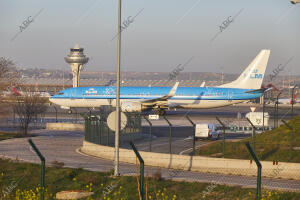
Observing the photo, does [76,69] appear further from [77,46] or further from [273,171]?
[273,171]

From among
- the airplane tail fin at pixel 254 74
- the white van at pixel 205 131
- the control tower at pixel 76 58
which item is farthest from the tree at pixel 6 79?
the control tower at pixel 76 58

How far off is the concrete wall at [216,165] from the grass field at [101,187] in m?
3.60

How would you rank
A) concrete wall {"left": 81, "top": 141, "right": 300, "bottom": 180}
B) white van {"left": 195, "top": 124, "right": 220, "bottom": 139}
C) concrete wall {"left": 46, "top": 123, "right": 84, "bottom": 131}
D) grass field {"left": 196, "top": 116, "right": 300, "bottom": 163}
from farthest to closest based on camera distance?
1. concrete wall {"left": 46, "top": 123, "right": 84, "bottom": 131}
2. white van {"left": 195, "top": 124, "right": 220, "bottom": 139}
3. grass field {"left": 196, "top": 116, "right": 300, "bottom": 163}
4. concrete wall {"left": 81, "top": 141, "right": 300, "bottom": 180}

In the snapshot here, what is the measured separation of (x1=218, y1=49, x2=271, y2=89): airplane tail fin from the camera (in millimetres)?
57906

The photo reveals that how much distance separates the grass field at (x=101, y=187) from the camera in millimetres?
15949

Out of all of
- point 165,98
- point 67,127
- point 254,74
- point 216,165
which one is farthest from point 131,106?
point 216,165

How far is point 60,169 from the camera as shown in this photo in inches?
831

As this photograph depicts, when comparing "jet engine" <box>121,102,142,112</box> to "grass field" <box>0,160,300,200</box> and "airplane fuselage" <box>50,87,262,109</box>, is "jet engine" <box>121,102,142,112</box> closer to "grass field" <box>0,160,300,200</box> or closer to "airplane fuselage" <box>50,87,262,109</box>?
"airplane fuselage" <box>50,87,262,109</box>

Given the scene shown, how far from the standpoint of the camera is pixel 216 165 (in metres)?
21.3

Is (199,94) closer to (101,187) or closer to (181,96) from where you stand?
(181,96)

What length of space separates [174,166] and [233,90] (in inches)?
1494

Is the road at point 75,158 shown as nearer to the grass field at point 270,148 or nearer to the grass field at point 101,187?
the grass field at point 101,187

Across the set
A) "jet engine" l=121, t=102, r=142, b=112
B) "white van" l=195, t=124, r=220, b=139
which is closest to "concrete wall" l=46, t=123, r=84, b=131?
Result: "jet engine" l=121, t=102, r=142, b=112

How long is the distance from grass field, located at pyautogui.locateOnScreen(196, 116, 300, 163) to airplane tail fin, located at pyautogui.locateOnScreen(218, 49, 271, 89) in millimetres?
32420
